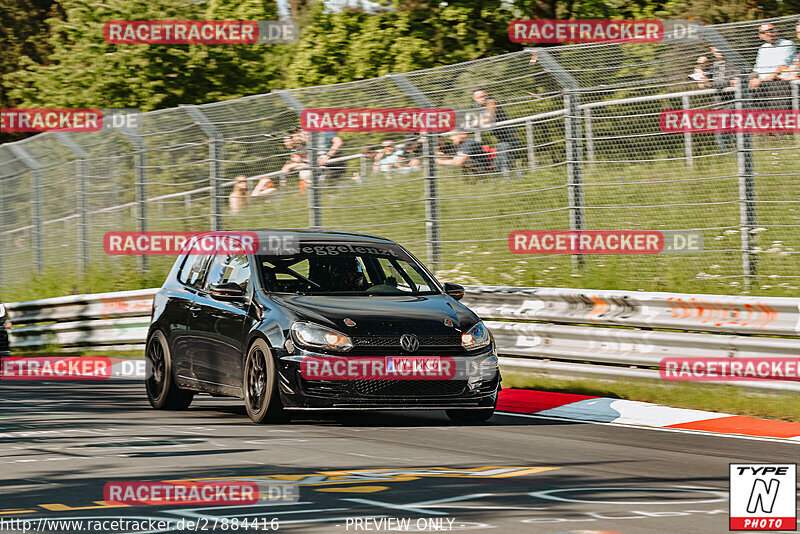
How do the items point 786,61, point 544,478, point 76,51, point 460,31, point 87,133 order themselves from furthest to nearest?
point 76,51, point 460,31, point 87,133, point 786,61, point 544,478

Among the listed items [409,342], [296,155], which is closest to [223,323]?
[409,342]

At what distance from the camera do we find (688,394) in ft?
40.1

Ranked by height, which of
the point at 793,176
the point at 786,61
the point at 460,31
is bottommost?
the point at 793,176

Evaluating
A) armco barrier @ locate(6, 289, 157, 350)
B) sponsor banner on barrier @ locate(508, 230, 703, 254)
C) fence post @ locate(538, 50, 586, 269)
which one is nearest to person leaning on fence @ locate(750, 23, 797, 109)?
sponsor banner on barrier @ locate(508, 230, 703, 254)

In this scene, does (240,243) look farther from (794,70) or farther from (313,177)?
(313,177)

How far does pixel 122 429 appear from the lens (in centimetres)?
1085

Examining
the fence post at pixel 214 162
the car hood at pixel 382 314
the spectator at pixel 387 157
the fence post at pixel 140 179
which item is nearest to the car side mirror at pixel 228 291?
the car hood at pixel 382 314

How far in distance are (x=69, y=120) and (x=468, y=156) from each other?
19780mm

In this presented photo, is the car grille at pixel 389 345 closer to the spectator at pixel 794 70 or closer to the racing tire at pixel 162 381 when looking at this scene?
the racing tire at pixel 162 381

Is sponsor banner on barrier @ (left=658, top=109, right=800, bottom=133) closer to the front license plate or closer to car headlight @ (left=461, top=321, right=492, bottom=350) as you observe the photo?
car headlight @ (left=461, top=321, right=492, bottom=350)

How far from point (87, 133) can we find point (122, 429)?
1381 cm

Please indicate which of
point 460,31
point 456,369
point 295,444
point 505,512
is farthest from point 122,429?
point 460,31

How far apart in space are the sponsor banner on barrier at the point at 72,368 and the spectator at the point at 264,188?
9.60 feet

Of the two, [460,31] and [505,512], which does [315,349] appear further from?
[460,31]
